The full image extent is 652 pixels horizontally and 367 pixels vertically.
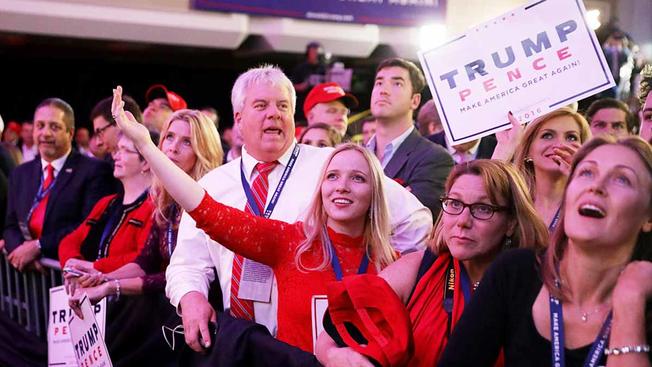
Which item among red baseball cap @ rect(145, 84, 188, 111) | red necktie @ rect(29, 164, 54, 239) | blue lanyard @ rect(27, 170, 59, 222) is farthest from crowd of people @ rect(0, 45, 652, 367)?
red baseball cap @ rect(145, 84, 188, 111)

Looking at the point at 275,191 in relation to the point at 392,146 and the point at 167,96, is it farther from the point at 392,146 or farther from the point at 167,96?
the point at 167,96

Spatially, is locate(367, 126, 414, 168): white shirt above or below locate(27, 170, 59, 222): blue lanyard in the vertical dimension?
below

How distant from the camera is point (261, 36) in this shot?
14.0 meters

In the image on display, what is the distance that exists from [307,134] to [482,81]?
2205 millimetres

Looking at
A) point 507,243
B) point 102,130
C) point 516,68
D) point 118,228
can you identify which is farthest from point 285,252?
point 102,130

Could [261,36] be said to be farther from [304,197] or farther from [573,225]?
[573,225]

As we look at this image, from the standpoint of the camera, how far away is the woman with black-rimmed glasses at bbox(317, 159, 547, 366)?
2791 millimetres

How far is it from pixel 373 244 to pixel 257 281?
0.49m

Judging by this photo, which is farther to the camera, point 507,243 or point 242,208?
point 242,208

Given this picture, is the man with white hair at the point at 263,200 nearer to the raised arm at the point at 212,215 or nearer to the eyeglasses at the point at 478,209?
the raised arm at the point at 212,215

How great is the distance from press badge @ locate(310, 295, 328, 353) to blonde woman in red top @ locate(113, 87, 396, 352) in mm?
76

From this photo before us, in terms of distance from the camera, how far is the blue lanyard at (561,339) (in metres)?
2.21

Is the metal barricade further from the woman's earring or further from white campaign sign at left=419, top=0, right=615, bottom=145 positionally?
the woman's earring

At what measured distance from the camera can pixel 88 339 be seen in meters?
4.07
